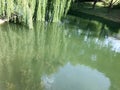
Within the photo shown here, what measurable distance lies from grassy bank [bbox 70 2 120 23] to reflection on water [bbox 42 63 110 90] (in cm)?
1489

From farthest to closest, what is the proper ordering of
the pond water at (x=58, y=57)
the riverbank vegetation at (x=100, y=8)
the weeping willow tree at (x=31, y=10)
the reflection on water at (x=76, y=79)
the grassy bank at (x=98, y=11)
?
the riverbank vegetation at (x=100, y=8)
the grassy bank at (x=98, y=11)
the weeping willow tree at (x=31, y=10)
the pond water at (x=58, y=57)
the reflection on water at (x=76, y=79)

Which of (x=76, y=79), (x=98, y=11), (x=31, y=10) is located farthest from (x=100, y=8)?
(x=76, y=79)

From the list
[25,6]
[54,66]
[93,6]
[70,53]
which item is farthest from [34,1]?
[93,6]

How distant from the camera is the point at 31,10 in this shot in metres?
20.5

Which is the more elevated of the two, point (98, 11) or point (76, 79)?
point (76, 79)

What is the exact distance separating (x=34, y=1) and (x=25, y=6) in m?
1.48

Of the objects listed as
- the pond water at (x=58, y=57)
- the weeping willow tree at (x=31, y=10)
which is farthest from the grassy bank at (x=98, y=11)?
the weeping willow tree at (x=31, y=10)

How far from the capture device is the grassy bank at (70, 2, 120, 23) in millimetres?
29477

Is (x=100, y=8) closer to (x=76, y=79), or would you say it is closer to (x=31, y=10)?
(x=31, y=10)

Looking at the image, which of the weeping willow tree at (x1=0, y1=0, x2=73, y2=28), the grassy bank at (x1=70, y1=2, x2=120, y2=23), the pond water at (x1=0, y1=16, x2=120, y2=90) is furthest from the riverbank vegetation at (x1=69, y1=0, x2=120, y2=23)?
the weeping willow tree at (x1=0, y1=0, x2=73, y2=28)

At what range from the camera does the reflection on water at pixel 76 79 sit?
12492mm

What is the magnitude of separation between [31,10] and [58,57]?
5.97 m

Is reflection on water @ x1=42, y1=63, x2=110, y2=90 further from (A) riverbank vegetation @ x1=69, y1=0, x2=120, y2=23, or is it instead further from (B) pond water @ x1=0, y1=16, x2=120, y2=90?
(A) riverbank vegetation @ x1=69, y1=0, x2=120, y2=23

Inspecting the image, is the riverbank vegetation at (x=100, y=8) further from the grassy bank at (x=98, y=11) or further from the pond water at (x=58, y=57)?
the pond water at (x=58, y=57)
